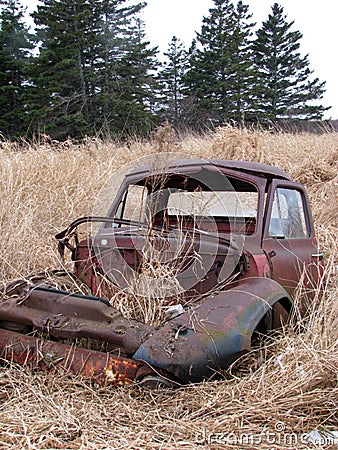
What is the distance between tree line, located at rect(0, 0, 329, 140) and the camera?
20.5 meters

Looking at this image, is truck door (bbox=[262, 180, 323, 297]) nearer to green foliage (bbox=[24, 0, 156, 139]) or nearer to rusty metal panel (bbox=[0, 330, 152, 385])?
rusty metal panel (bbox=[0, 330, 152, 385])

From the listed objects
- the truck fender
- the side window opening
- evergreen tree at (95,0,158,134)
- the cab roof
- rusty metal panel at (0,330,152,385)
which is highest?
evergreen tree at (95,0,158,134)

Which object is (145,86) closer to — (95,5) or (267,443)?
(95,5)

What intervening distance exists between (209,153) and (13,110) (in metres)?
16.4

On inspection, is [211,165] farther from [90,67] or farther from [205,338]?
[90,67]

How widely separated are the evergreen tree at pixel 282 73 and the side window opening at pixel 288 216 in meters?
23.9

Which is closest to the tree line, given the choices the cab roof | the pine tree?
the pine tree

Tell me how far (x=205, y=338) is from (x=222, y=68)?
27517 mm

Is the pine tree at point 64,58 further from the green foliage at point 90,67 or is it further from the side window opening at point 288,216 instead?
the side window opening at point 288,216

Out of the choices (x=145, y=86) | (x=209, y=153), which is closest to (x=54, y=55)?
(x=145, y=86)

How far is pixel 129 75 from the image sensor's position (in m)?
22.1

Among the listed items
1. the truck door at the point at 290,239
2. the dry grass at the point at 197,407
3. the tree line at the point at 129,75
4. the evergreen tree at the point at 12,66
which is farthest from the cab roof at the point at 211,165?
the evergreen tree at the point at 12,66

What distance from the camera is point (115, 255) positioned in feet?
10.3

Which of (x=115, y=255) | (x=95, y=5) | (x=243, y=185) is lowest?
(x=115, y=255)
